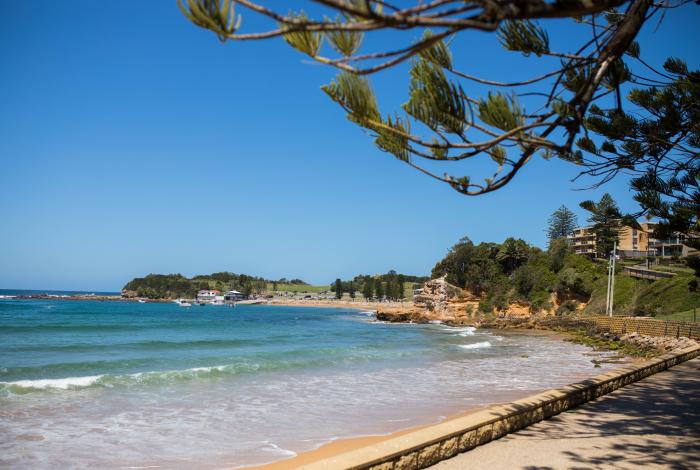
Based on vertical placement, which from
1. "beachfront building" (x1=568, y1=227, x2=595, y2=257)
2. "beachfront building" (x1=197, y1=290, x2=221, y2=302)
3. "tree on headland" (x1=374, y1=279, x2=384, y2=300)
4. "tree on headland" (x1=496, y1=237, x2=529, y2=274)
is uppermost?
"beachfront building" (x1=568, y1=227, x2=595, y2=257)

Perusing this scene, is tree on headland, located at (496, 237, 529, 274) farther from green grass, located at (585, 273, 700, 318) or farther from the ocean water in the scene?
the ocean water

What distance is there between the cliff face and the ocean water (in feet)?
83.4

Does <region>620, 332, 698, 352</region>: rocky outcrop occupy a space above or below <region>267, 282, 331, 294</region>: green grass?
above

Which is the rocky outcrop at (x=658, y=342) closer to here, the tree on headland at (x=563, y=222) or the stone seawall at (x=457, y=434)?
the stone seawall at (x=457, y=434)

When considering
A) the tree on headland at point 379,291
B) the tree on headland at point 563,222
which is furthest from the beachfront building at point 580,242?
the tree on headland at point 379,291

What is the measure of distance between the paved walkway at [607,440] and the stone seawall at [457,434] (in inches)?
3.1

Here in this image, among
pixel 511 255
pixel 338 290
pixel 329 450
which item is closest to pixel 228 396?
pixel 329 450

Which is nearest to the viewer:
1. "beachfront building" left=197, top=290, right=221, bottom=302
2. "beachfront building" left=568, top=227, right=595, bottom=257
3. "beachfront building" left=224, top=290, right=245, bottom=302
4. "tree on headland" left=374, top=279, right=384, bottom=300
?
"beachfront building" left=568, top=227, right=595, bottom=257

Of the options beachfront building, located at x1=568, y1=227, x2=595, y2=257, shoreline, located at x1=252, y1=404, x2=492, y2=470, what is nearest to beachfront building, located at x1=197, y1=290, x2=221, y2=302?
beachfront building, located at x1=568, y1=227, x2=595, y2=257

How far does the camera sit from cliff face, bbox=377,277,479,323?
1740 inches

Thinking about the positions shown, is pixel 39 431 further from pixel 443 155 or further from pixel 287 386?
pixel 443 155

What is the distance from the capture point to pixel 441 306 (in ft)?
152

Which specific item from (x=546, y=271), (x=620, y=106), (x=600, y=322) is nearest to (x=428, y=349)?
(x=600, y=322)

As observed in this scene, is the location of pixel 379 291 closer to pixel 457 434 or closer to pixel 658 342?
pixel 658 342
